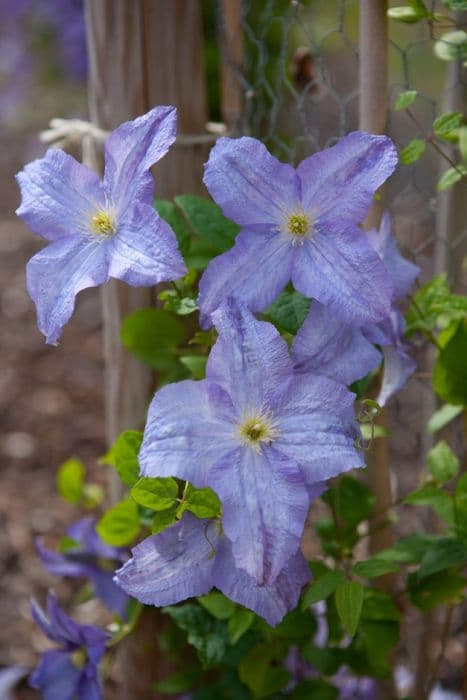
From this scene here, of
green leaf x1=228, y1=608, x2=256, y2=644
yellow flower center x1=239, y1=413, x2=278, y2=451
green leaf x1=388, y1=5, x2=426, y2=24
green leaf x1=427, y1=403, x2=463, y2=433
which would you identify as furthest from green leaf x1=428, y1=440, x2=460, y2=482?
green leaf x1=388, y1=5, x2=426, y2=24

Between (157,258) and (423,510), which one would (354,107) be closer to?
(423,510)

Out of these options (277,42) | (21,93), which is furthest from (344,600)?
(21,93)

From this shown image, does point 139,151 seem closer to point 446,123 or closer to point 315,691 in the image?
point 446,123

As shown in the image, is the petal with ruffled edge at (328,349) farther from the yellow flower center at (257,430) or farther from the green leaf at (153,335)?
the green leaf at (153,335)

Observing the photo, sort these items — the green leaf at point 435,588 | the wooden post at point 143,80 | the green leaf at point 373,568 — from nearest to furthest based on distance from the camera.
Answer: the green leaf at point 373,568, the green leaf at point 435,588, the wooden post at point 143,80

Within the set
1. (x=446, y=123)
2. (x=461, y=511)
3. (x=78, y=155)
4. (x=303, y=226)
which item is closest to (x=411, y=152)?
(x=446, y=123)

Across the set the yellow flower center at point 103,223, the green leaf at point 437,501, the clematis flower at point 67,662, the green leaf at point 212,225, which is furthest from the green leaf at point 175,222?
the clematis flower at point 67,662
